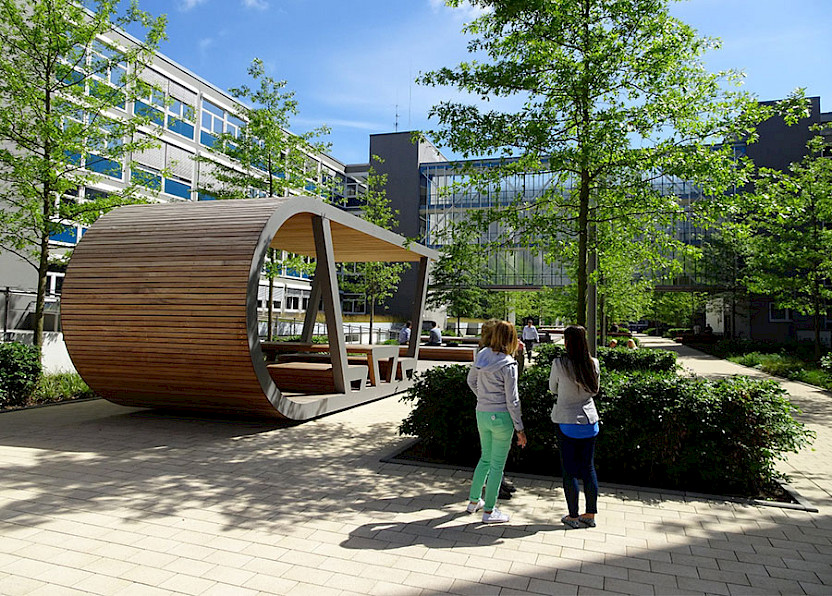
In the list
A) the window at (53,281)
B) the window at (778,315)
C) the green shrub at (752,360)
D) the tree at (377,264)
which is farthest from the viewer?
the window at (778,315)

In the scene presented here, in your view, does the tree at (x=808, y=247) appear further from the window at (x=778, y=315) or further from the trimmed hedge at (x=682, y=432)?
the window at (x=778, y=315)

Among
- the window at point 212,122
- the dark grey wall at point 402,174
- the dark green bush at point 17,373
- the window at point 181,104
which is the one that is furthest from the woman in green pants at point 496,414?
the dark grey wall at point 402,174

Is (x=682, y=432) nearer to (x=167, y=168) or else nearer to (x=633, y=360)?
(x=633, y=360)

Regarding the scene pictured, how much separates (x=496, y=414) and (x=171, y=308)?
5279mm

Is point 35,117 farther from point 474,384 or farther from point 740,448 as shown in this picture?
point 740,448

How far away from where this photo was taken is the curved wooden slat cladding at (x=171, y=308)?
26.3ft

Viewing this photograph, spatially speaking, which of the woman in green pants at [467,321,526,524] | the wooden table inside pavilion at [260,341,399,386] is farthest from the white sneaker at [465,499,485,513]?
the wooden table inside pavilion at [260,341,399,386]

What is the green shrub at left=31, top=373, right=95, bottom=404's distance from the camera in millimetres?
10727

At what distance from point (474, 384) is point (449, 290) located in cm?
3686

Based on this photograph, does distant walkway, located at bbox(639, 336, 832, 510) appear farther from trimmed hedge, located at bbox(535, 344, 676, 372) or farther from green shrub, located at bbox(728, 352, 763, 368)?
green shrub, located at bbox(728, 352, 763, 368)

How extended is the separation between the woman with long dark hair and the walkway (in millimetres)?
274

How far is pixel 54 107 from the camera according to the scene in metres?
11.8

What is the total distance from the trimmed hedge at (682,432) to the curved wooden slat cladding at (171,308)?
352 centimetres

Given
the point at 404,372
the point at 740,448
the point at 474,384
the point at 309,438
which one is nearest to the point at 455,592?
the point at 474,384
